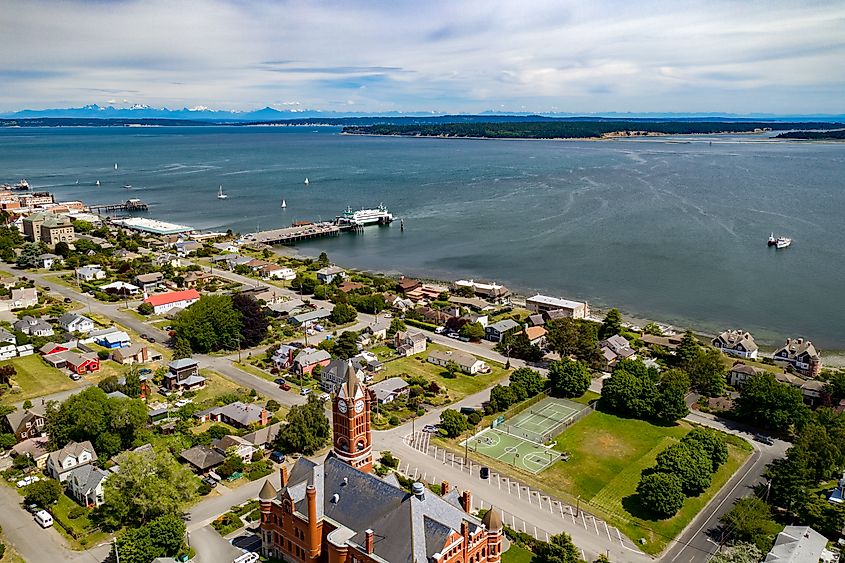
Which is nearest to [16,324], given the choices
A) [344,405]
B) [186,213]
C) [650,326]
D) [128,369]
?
[128,369]

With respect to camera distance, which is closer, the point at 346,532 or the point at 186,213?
the point at 346,532

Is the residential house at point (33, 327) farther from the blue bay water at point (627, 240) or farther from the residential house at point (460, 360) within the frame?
the blue bay water at point (627, 240)

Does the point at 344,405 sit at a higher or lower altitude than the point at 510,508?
higher

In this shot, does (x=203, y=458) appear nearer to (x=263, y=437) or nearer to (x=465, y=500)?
(x=263, y=437)

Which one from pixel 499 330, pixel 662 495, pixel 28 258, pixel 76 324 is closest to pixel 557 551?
pixel 662 495

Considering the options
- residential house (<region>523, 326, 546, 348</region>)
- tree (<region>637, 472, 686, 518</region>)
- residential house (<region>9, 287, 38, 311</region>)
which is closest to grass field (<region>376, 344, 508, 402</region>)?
residential house (<region>523, 326, 546, 348</region>)

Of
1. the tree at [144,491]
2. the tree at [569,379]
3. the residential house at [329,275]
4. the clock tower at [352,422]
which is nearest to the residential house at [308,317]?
the residential house at [329,275]

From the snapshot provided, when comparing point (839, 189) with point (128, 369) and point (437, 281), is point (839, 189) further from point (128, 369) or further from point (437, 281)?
point (128, 369)

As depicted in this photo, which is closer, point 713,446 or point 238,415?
point 713,446
